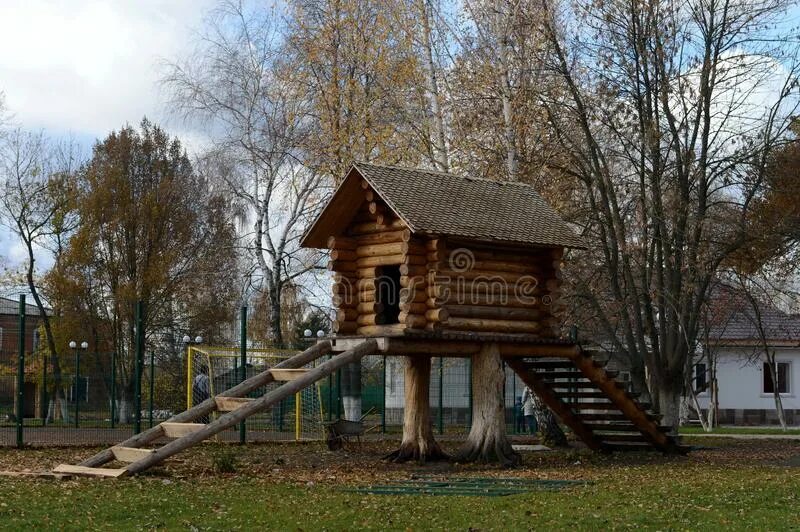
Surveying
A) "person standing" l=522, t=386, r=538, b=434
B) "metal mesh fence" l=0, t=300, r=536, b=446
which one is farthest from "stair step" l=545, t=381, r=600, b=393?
"person standing" l=522, t=386, r=538, b=434

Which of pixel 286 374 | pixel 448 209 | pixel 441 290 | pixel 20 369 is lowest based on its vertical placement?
pixel 286 374

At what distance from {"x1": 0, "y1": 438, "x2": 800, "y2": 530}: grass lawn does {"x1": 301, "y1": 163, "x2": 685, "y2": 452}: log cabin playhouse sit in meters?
2.33

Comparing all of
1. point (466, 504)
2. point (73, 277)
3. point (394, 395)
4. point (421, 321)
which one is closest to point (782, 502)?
point (466, 504)

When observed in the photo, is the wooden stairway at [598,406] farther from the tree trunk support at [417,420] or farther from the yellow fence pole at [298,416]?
the yellow fence pole at [298,416]

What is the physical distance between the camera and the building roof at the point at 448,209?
19609mm

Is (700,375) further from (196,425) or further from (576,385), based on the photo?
(196,425)

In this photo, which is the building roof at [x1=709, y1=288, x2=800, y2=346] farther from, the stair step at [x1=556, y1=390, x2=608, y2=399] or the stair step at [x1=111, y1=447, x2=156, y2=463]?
the stair step at [x1=111, y1=447, x2=156, y2=463]

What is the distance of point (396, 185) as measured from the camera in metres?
20.3

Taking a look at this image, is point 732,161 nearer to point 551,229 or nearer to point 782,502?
point 551,229

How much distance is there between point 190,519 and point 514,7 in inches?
726

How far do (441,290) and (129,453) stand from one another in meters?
6.02

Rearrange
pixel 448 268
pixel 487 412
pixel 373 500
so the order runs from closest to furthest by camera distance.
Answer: pixel 373 500 < pixel 448 268 < pixel 487 412

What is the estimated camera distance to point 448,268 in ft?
65.6

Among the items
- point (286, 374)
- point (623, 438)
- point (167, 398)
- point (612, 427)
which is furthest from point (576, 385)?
point (167, 398)
